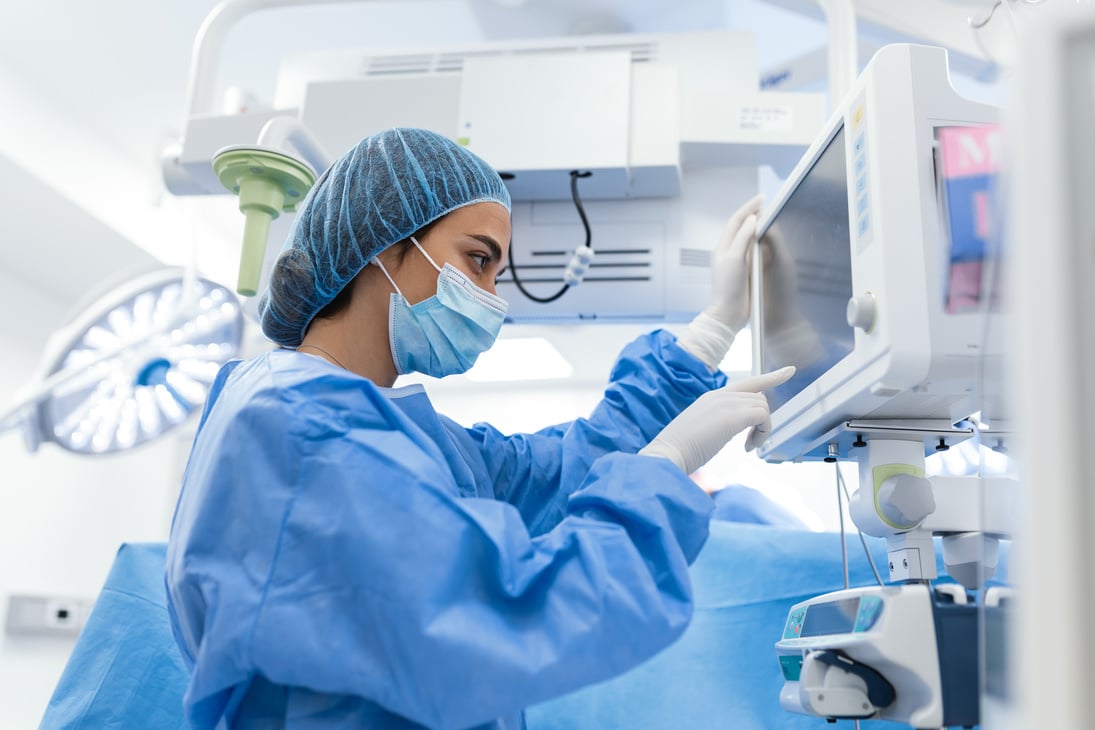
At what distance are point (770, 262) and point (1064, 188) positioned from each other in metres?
0.96

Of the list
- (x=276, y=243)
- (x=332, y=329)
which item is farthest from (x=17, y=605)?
(x=332, y=329)

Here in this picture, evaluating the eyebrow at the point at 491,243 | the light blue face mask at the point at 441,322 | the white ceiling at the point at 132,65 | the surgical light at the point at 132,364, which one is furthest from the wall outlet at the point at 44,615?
the eyebrow at the point at 491,243

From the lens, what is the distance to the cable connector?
1.53 metres

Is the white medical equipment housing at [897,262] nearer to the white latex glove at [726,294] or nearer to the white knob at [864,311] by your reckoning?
the white knob at [864,311]

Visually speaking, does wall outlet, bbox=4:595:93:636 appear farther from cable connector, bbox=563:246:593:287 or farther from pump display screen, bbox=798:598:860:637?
pump display screen, bbox=798:598:860:637

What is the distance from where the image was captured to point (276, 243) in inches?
69.5

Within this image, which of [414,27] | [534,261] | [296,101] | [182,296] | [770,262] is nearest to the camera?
[770,262]

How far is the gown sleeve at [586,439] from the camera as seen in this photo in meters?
1.49

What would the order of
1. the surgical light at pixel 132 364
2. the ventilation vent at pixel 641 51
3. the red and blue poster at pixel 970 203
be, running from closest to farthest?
the red and blue poster at pixel 970 203
the ventilation vent at pixel 641 51
the surgical light at pixel 132 364

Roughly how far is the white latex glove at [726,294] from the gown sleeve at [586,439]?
1.2 inches

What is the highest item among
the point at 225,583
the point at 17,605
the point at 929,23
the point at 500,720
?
the point at 929,23

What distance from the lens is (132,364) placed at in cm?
214

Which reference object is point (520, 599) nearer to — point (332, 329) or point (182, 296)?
point (332, 329)

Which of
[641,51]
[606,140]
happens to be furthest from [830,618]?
[641,51]
